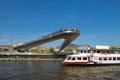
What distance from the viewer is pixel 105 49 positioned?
202ft

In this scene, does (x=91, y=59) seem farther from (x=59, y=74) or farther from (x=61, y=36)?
(x=61, y=36)

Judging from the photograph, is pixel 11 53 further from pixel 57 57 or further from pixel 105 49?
pixel 105 49

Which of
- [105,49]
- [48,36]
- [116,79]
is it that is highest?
[48,36]

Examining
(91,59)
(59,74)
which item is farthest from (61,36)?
(59,74)

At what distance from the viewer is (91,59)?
55500 millimetres

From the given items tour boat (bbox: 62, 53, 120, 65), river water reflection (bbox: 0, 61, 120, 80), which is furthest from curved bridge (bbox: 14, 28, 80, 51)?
river water reflection (bbox: 0, 61, 120, 80)

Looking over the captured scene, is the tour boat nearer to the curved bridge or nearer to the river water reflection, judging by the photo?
the river water reflection

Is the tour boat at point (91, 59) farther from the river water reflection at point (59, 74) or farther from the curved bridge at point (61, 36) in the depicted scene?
the curved bridge at point (61, 36)

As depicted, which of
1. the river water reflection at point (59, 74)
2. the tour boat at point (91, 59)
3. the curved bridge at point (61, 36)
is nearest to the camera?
the river water reflection at point (59, 74)

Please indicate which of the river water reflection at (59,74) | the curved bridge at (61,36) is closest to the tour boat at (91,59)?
the river water reflection at (59,74)

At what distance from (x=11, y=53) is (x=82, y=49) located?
47.8m

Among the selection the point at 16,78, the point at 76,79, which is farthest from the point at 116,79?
the point at 16,78

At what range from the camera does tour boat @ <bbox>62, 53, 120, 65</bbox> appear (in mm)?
54591

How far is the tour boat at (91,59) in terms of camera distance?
54591 millimetres
